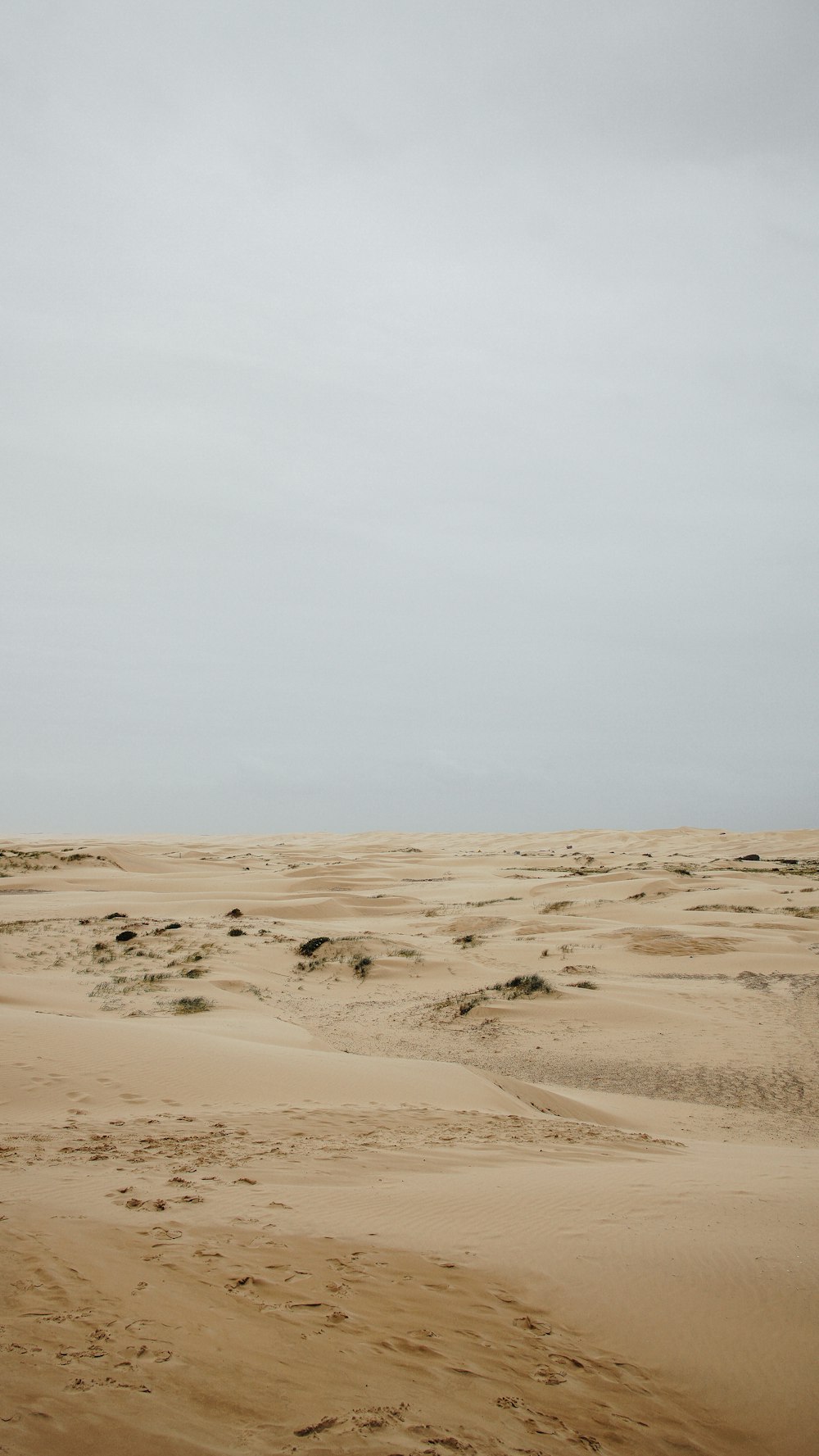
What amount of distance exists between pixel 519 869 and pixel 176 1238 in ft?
67.4

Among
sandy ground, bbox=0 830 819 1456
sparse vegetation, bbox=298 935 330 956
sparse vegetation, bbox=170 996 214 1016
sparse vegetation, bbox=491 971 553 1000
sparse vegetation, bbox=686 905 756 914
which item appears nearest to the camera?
sandy ground, bbox=0 830 819 1456

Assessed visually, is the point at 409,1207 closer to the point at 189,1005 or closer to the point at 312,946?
the point at 189,1005

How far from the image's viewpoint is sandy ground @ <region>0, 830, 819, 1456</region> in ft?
7.64

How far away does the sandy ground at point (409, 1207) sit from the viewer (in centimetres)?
233

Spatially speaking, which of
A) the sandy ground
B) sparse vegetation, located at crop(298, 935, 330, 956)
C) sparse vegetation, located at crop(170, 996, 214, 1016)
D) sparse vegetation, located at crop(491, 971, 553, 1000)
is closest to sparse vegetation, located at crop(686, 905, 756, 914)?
the sandy ground

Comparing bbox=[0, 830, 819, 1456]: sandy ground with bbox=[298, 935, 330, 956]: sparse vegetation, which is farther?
bbox=[298, 935, 330, 956]: sparse vegetation

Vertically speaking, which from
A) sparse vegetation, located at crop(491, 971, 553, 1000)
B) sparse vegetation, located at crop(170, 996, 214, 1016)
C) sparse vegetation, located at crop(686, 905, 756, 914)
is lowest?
sparse vegetation, located at crop(491, 971, 553, 1000)

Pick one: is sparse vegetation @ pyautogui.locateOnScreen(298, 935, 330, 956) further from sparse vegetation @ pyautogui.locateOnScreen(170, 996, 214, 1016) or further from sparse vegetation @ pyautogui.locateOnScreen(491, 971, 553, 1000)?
sparse vegetation @ pyautogui.locateOnScreen(491, 971, 553, 1000)

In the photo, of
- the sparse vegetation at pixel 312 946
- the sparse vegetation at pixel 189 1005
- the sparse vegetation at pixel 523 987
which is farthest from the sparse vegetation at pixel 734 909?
the sparse vegetation at pixel 189 1005

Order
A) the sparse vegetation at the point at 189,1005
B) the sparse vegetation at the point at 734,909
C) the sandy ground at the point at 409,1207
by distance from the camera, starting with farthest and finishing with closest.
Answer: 1. the sparse vegetation at the point at 734,909
2. the sparse vegetation at the point at 189,1005
3. the sandy ground at the point at 409,1207

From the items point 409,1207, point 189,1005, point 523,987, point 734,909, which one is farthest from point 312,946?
point 409,1207

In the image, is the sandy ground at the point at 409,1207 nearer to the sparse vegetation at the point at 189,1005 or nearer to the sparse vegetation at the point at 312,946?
the sparse vegetation at the point at 189,1005

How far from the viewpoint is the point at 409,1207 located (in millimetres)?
3689

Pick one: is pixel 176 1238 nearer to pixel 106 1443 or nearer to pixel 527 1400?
pixel 106 1443
